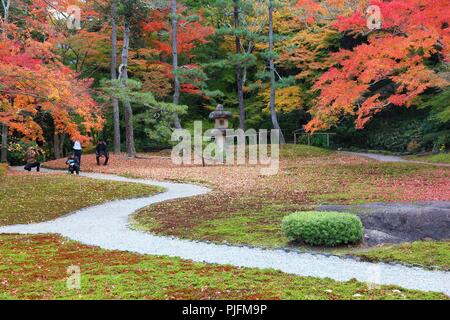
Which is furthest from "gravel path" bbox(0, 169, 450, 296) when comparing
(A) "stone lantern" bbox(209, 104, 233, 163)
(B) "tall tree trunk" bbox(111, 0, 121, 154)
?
(B) "tall tree trunk" bbox(111, 0, 121, 154)

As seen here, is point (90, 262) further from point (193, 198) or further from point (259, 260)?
point (193, 198)

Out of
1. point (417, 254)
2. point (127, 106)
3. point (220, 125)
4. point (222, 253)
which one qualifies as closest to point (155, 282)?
point (222, 253)

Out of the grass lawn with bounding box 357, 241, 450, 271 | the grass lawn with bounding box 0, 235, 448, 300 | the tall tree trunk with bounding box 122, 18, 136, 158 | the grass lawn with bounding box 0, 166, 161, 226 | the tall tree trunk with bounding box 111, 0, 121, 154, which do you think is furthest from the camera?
the tall tree trunk with bounding box 122, 18, 136, 158

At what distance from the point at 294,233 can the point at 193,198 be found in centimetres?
656

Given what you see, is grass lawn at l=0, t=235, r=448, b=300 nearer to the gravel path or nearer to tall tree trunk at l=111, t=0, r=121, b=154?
the gravel path

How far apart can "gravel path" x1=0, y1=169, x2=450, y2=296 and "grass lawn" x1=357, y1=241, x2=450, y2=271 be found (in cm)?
25

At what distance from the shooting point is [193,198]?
15367 millimetres

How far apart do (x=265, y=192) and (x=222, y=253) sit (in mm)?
7539

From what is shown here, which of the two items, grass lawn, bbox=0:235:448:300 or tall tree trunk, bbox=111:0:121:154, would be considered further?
tall tree trunk, bbox=111:0:121:154

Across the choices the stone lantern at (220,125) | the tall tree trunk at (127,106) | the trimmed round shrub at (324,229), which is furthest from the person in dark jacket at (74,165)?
the trimmed round shrub at (324,229)

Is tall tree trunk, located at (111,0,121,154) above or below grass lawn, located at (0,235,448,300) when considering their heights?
above

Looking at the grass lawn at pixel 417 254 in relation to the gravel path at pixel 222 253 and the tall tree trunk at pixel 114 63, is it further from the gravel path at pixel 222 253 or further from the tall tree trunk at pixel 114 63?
the tall tree trunk at pixel 114 63

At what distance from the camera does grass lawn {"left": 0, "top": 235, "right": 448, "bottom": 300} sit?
606 centimetres

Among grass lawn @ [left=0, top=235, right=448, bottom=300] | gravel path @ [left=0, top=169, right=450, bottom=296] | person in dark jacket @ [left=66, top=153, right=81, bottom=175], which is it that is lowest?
gravel path @ [left=0, top=169, right=450, bottom=296]
